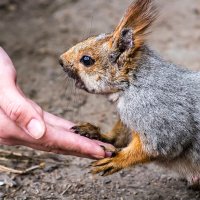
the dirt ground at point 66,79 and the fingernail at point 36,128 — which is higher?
the fingernail at point 36,128

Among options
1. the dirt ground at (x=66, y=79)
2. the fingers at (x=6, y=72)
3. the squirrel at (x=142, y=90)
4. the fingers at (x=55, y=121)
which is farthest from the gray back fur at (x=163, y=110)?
the fingers at (x=6, y=72)

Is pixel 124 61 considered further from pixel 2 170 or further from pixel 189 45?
pixel 189 45

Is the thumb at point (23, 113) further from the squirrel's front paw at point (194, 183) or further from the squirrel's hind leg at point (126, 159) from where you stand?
the squirrel's front paw at point (194, 183)

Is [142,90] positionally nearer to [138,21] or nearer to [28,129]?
[138,21]

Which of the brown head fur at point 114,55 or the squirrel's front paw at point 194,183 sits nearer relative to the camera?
the brown head fur at point 114,55

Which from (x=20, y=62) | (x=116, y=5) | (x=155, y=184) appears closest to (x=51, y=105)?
(x=20, y=62)

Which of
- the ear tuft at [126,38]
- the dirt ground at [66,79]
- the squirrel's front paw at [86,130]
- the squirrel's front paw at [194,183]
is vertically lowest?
the dirt ground at [66,79]

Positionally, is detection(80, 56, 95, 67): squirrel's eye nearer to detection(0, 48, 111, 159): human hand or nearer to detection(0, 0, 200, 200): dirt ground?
detection(0, 0, 200, 200): dirt ground

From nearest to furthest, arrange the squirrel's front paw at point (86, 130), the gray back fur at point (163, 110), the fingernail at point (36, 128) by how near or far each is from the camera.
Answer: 1. the fingernail at point (36, 128)
2. the gray back fur at point (163, 110)
3. the squirrel's front paw at point (86, 130)
